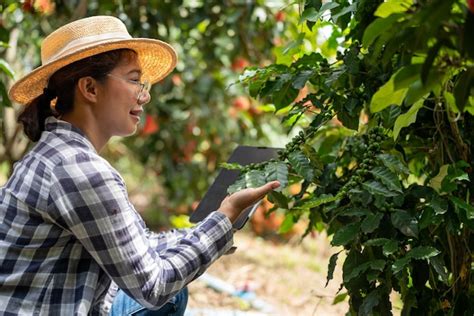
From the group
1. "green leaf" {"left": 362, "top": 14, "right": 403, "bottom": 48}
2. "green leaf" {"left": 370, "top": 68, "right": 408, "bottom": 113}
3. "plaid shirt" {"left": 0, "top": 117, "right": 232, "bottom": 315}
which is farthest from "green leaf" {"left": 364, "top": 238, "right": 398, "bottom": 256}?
"green leaf" {"left": 362, "top": 14, "right": 403, "bottom": 48}

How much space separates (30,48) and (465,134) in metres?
2.97

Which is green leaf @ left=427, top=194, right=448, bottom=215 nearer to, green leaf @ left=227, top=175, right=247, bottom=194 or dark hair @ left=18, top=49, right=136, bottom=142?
green leaf @ left=227, top=175, right=247, bottom=194

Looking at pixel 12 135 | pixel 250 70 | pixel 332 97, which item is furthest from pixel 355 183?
pixel 12 135

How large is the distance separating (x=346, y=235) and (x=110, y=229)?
48 cm

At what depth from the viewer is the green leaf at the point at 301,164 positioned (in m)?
1.70

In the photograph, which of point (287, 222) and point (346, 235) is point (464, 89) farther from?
point (287, 222)

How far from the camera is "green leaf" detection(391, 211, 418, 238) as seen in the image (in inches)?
66.2

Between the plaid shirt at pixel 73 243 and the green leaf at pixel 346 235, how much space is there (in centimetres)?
26

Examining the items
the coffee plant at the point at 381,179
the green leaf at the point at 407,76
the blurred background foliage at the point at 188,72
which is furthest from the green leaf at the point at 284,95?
the blurred background foliage at the point at 188,72

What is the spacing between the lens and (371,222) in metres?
1.70

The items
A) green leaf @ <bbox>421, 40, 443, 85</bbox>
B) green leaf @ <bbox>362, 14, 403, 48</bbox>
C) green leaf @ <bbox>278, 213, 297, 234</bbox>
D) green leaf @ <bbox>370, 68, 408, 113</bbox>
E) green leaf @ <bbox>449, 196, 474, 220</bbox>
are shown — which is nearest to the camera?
green leaf @ <bbox>421, 40, 443, 85</bbox>

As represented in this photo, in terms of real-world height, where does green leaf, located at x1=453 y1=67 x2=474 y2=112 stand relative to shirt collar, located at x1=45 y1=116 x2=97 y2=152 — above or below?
above

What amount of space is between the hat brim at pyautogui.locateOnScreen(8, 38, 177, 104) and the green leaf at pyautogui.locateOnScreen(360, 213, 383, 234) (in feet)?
2.14

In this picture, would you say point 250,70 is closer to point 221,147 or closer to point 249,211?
point 249,211
